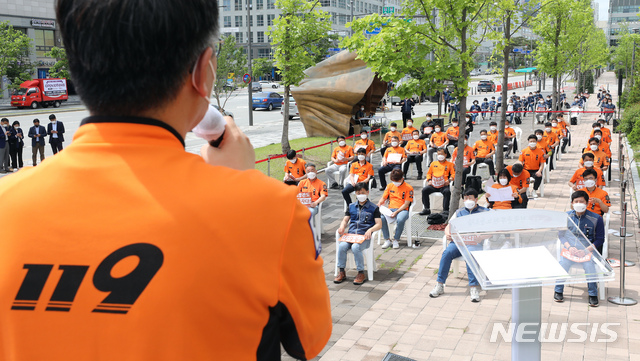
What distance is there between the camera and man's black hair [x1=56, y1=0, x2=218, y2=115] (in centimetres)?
108

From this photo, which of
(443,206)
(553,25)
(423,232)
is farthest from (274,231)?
(553,25)

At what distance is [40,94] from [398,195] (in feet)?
126

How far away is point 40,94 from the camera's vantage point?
42781 mm

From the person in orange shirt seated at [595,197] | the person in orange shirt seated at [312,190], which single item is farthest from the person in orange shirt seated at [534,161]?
the person in orange shirt seated at [312,190]

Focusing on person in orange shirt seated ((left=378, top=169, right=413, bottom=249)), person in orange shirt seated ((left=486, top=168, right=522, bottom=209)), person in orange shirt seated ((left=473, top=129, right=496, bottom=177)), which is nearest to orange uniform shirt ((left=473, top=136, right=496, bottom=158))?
person in orange shirt seated ((left=473, top=129, right=496, bottom=177))

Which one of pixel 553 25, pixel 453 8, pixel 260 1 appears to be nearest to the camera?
pixel 453 8

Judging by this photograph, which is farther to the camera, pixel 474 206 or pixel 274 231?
pixel 474 206

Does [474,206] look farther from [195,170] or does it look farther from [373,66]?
[195,170]

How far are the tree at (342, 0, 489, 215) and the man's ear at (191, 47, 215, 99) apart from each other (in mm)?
11377

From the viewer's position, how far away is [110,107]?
1137mm

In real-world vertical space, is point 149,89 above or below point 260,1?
below

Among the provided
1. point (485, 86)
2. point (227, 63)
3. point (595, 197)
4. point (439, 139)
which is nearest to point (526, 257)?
point (595, 197)

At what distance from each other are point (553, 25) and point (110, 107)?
29297 mm

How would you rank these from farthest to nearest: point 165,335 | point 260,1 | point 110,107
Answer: point 260,1, point 110,107, point 165,335
